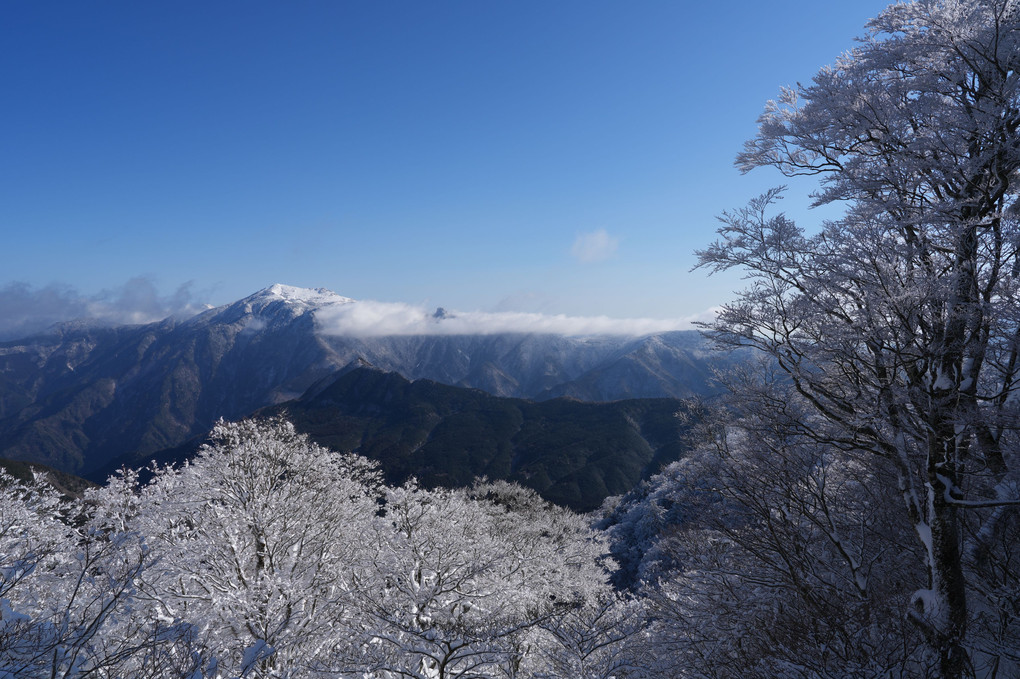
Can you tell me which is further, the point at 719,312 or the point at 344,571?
the point at 344,571

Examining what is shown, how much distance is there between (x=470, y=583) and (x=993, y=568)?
49.6 ft

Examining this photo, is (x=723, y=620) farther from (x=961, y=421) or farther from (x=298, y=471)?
(x=298, y=471)

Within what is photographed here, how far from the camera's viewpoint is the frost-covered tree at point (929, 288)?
8430mm

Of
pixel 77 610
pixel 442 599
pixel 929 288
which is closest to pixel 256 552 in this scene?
pixel 77 610

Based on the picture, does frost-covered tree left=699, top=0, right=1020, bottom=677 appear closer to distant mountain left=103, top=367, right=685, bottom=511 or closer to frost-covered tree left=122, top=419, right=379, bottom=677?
frost-covered tree left=122, top=419, right=379, bottom=677

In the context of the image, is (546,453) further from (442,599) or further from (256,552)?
(256,552)

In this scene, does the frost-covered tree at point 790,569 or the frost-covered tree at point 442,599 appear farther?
the frost-covered tree at point 442,599

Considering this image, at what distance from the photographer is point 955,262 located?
337 inches

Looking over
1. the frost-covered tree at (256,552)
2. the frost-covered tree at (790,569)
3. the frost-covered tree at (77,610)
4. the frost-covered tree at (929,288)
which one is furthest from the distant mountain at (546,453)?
the frost-covered tree at (929,288)

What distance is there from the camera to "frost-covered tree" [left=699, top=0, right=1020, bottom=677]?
8.43 meters

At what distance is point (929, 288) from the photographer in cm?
800

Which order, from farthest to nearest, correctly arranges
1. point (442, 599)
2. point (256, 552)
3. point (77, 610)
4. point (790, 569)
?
point (256, 552), point (442, 599), point (77, 610), point (790, 569)

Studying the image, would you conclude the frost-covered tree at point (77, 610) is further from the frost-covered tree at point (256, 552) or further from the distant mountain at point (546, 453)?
the distant mountain at point (546, 453)

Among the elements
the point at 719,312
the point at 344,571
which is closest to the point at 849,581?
the point at 719,312
